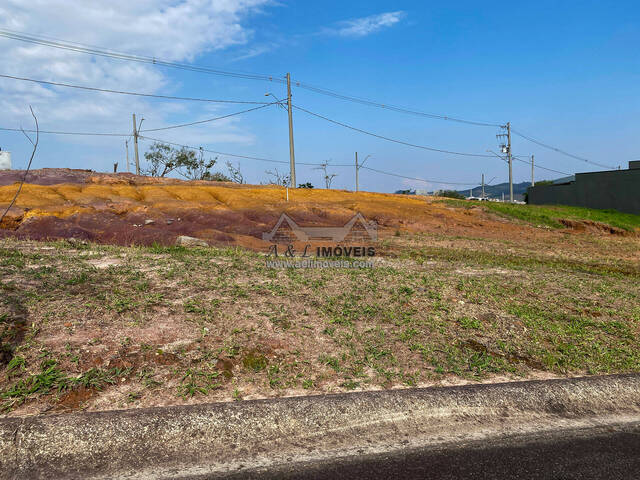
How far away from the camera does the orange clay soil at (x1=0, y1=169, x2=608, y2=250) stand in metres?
11.1

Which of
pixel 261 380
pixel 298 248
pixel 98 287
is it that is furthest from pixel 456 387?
pixel 298 248

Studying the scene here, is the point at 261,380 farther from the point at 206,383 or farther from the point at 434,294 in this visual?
the point at 434,294

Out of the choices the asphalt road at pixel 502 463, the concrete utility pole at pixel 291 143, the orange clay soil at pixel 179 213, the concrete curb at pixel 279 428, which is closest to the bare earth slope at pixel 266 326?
the concrete curb at pixel 279 428

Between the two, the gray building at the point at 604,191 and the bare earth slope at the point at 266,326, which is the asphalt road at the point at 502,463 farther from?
the gray building at the point at 604,191

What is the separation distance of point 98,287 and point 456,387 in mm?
3525

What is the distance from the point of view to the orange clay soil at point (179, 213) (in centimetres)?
1113

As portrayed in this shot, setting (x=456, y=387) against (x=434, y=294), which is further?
(x=434, y=294)

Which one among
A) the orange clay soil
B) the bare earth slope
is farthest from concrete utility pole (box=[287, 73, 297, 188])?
the bare earth slope

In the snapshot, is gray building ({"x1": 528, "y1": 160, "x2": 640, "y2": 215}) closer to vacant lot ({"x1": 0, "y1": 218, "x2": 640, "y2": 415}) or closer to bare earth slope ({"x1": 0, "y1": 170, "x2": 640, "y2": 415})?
bare earth slope ({"x1": 0, "y1": 170, "x2": 640, "y2": 415})

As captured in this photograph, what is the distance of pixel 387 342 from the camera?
3975 millimetres

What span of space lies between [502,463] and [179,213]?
14454mm

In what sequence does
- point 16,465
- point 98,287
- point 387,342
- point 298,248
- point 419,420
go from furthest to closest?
point 298,248 < point 98,287 < point 387,342 < point 419,420 < point 16,465

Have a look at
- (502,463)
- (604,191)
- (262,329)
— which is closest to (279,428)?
(502,463)

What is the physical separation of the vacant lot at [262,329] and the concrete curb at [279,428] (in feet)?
0.98
